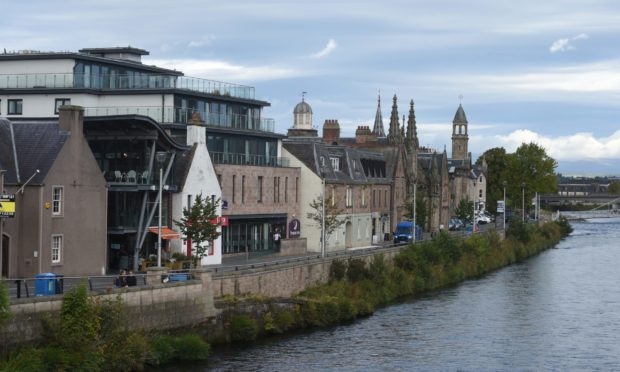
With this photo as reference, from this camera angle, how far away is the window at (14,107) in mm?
72688

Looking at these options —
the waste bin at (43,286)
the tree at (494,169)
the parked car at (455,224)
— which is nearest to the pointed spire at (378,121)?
the tree at (494,169)

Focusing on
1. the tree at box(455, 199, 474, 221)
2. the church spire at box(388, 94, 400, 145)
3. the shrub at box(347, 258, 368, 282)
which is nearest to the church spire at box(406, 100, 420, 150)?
the church spire at box(388, 94, 400, 145)

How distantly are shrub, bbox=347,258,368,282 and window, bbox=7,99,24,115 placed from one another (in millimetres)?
24096

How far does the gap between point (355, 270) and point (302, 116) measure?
174 ft

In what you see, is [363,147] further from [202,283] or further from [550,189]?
[550,189]

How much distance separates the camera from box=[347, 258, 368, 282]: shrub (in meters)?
68.8

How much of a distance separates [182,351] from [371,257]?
28.6 metres

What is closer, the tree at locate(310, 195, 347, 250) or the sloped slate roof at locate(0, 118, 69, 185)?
the sloped slate roof at locate(0, 118, 69, 185)

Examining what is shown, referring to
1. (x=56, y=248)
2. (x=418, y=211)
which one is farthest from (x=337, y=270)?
(x=418, y=211)

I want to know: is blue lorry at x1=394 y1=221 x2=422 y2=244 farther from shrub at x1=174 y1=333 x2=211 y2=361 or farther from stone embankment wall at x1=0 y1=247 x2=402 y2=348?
shrub at x1=174 y1=333 x2=211 y2=361

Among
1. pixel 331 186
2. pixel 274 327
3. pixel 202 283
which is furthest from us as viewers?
pixel 331 186

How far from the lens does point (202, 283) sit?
165 feet

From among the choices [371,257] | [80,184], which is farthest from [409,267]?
A: [80,184]

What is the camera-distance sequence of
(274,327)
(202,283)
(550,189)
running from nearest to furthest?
(202,283) < (274,327) < (550,189)
